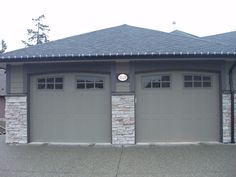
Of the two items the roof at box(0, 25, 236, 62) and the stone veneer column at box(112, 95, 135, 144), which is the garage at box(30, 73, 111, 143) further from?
the roof at box(0, 25, 236, 62)

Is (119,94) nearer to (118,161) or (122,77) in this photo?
(122,77)

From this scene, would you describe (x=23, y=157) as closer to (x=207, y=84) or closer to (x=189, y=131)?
(x=189, y=131)

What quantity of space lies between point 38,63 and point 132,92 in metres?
3.03

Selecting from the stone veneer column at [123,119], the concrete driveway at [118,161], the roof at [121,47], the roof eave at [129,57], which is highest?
the roof at [121,47]

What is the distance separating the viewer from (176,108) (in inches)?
413

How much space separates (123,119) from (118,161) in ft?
8.10

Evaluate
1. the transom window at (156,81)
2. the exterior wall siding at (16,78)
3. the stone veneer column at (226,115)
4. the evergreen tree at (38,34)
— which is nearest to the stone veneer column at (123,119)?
the transom window at (156,81)

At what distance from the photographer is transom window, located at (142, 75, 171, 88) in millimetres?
10500

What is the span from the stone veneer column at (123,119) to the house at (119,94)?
30mm

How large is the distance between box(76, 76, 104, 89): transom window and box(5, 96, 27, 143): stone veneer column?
173cm

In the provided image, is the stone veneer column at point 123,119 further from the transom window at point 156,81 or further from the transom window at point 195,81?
the transom window at point 195,81

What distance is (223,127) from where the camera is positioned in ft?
33.8

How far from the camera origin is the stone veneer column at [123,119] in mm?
10289

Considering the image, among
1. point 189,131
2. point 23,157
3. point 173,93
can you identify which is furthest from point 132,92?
point 23,157
